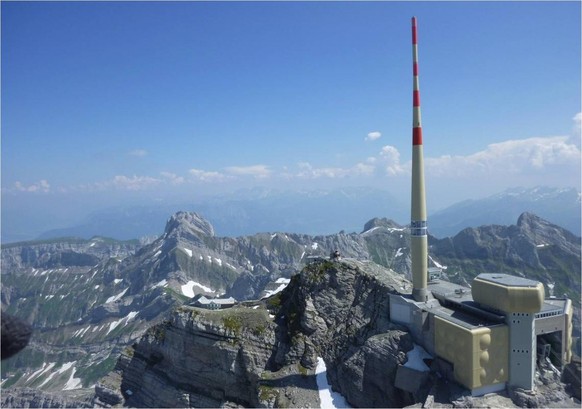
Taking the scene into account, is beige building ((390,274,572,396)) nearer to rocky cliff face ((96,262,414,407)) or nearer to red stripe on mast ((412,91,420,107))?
rocky cliff face ((96,262,414,407))

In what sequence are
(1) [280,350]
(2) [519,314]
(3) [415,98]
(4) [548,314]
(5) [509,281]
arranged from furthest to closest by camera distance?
(1) [280,350] → (3) [415,98] → (4) [548,314] → (5) [509,281] → (2) [519,314]

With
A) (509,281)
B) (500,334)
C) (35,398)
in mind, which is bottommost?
(35,398)

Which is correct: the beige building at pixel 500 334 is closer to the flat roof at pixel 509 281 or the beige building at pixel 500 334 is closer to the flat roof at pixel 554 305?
the flat roof at pixel 509 281

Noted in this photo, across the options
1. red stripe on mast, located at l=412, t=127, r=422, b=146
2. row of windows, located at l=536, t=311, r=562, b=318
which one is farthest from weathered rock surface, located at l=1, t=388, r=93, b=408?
row of windows, located at l=536, t=311, r=562, b=318

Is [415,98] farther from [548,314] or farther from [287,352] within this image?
[287,352]

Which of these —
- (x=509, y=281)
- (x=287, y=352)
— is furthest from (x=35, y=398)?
(x=509, y=281)

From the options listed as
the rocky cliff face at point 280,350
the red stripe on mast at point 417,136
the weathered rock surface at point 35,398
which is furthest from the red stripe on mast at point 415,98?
the weathered rock surface at point 35,398

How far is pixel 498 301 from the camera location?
49.6m

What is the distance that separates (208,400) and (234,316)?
14149 millimetres

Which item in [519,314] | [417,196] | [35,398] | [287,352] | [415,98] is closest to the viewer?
[519,314]

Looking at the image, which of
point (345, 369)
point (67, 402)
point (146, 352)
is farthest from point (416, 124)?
point (67, 402)

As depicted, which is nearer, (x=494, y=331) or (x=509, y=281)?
(x=494, y=331)

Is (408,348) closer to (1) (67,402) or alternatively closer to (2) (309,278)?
(2) (309,278)

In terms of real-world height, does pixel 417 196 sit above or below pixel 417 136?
below
